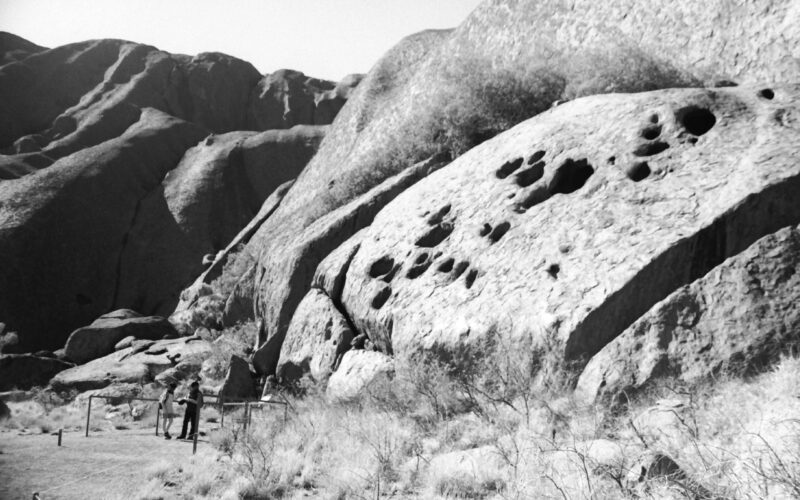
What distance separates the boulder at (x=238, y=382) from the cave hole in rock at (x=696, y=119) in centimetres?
1259

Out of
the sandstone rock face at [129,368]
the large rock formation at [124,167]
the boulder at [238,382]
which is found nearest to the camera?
the boulder at [238,382]

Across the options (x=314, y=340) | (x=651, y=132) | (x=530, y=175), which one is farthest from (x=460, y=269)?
(x=314, y=340)

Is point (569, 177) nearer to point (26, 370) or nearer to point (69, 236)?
point (26, 370)

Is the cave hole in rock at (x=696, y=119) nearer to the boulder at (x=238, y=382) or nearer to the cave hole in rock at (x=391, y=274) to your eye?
the cave hole in rock at (x=391, y=274)

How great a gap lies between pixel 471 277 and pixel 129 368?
19.0 meters

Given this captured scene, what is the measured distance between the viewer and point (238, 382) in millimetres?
18203

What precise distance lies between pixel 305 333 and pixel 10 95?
56.5m

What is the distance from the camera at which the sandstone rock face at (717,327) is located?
8.07 metres

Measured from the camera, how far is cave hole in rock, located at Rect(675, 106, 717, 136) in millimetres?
11617

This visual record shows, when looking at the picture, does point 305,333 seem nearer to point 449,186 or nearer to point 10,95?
point 449,186

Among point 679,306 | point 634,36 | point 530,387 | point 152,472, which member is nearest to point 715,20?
point 634,36

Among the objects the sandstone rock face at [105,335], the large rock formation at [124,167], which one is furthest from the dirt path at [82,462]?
the large rock formation at [124,167]

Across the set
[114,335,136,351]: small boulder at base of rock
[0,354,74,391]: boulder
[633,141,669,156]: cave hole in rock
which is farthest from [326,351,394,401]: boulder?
[0,354,74,391]: boulder

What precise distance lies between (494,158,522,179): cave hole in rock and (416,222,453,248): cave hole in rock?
154 centimetres
